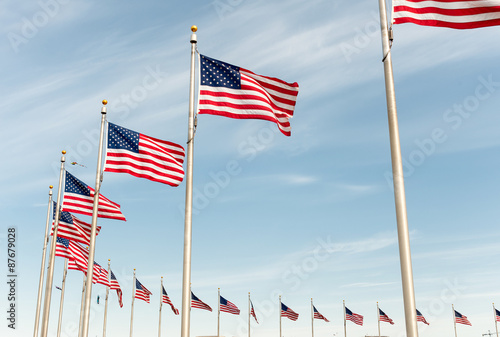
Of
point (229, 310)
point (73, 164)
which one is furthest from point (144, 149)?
point (229, 310)

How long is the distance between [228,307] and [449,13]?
1926 inches

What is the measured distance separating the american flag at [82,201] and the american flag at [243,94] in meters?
10.4

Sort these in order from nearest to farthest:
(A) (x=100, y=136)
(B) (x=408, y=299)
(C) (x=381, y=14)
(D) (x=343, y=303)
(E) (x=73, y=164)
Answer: (B) (x=408, y=299)
(C) (x=381, y=14)
(A) (x=100, y=136)
(E) (x=73, y=164)
(D) (x=343, y=303)

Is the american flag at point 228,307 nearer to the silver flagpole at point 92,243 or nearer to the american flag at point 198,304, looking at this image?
the american flag at point 198,304

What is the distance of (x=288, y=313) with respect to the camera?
2389 inches

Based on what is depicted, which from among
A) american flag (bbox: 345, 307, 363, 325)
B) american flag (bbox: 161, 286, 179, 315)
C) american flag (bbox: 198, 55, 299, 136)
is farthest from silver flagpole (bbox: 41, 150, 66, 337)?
american flag (bbox: 345, 307, 363, 325)

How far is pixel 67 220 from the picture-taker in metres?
27.5

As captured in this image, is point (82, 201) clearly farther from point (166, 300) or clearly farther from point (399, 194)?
point (166, 300)

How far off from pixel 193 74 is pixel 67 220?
13.6 m

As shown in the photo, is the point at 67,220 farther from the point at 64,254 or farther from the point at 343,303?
the point at 343,303

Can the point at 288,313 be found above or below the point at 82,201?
below

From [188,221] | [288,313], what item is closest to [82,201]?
[188,221]

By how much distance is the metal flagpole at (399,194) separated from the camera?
10.8 meters

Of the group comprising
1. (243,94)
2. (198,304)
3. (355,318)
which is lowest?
(355,318)
